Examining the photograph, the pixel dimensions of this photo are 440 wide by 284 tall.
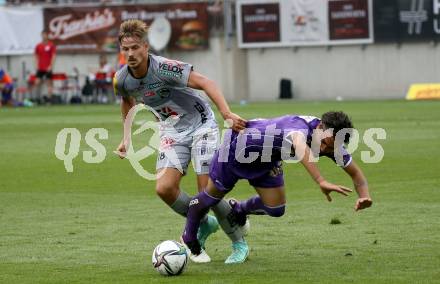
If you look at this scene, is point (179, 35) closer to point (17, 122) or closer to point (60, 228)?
point (17, 122)

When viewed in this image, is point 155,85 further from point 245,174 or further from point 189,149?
point 245,174

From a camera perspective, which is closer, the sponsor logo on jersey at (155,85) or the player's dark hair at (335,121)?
the player's dark hair at (335,121)

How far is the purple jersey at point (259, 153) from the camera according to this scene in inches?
368

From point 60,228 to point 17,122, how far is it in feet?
60.6

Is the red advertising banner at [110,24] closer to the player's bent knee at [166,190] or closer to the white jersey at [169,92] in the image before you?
the white jersey at [169,92]

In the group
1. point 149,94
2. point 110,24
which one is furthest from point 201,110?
point 110,24

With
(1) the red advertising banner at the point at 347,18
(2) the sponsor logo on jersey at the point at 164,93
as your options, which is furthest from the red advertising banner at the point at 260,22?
(2) the sponsor logo on jersey at the point at 164,93

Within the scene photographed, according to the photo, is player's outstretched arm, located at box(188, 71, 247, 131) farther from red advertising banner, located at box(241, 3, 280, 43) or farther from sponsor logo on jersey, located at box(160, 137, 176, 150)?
red advertising banner, located at box(241, 3, 280, 43)

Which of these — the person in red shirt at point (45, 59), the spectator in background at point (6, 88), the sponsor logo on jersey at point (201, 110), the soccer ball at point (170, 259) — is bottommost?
the spectator in background at point (6, 88)

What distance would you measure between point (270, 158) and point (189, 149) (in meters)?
1.07

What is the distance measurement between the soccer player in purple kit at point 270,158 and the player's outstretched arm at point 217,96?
21 centimetres

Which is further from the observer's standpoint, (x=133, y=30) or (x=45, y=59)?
(x=45, y=59)

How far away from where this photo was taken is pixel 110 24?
42.1 meters

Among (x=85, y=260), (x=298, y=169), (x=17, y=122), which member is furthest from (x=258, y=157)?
(x=17, y=122)
